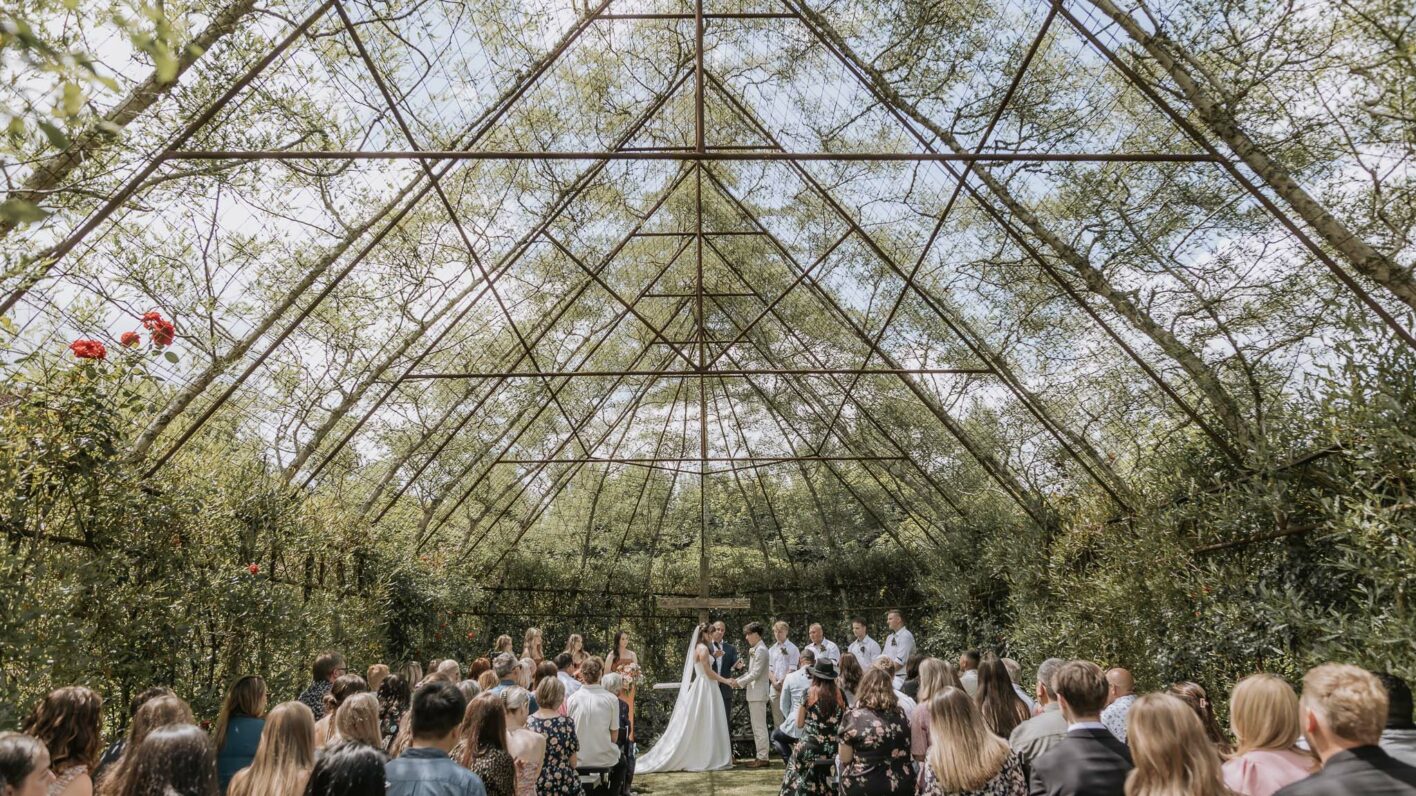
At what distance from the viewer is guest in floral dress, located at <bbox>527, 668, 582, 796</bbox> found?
4902mm

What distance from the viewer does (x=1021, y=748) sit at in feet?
12.5

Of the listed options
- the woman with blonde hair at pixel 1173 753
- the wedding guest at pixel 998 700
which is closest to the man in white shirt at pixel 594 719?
the wedding guest at pixel 998 700

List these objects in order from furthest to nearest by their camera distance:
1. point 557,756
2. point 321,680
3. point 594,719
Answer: point 594,719 < point 321,680 < point 557,756

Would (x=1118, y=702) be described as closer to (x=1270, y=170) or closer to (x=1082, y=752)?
(x=1082, y=752)

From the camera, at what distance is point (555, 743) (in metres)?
4.93

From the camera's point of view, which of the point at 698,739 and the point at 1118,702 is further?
the point at 698,739

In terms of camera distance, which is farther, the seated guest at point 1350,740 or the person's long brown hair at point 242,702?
the person's long brown hair at point 242,702

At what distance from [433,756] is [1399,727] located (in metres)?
3.28

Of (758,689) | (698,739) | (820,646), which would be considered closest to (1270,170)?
(820,646)

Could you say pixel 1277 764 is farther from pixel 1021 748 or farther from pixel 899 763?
pixel 899 763

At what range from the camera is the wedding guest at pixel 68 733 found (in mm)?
2930

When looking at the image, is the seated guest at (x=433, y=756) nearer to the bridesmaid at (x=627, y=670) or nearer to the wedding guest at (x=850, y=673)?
the wedding guest at (x=850, y=673)

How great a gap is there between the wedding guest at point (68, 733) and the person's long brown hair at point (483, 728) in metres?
1.34

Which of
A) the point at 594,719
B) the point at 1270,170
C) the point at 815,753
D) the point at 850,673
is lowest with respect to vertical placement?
the point at 815,753
